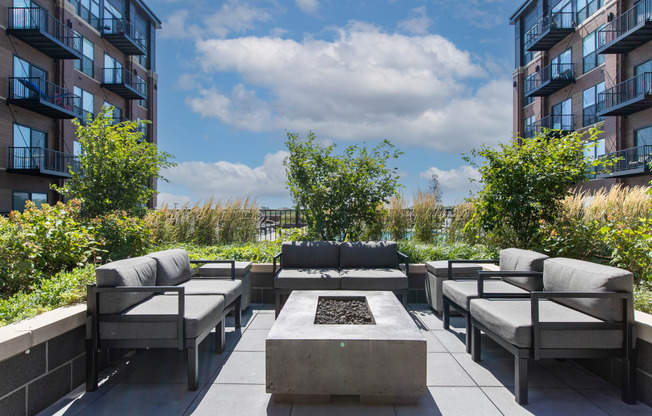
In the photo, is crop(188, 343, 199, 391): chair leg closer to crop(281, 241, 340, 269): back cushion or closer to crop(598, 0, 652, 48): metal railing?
crop(281, 241, 340, 269): back cushion

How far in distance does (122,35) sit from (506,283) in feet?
64.0

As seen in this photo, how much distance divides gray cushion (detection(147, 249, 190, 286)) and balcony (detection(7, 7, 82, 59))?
13227 millimetres

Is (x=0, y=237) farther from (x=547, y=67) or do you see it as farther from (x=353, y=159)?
(x=547, y=67)

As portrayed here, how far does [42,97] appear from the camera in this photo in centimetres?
1344

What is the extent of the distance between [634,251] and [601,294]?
2063 millimetres

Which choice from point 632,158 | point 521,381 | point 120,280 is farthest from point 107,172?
point 632,158

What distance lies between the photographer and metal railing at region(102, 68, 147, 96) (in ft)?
58.5

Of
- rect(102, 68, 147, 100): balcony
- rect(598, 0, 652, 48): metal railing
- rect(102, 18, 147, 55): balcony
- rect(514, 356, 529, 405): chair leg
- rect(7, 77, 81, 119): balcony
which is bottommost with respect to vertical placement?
rect(514, 356, 529, 405): chair leg

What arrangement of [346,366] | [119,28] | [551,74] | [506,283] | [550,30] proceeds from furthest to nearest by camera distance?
[551,74] < [119,28] < [550,30] < [506,283] < [346,366]

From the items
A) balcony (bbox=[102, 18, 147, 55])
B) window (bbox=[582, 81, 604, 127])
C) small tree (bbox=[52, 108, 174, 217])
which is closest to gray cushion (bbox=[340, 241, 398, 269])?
small tree (bbox=[52, 108, 174, 217])

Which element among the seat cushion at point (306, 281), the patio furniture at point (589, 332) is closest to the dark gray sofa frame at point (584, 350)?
the patio furniture at point (589, 332)

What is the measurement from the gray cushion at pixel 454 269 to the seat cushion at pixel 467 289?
0.47 meters

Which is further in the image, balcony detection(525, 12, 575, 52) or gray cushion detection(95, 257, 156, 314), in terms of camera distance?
balcony detection(525, 12, 575, 52)

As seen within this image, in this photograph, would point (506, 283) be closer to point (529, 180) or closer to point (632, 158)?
point (529, 180)
